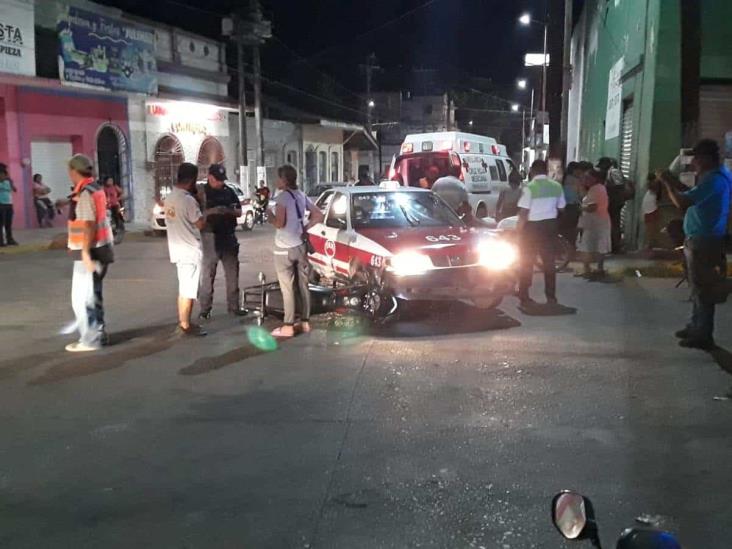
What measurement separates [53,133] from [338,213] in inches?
595

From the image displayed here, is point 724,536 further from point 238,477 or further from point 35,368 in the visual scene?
point 35,368

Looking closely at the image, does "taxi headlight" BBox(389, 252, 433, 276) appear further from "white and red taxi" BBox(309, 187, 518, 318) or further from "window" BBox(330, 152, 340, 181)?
"window" BBox(330, 152, 340, 181)

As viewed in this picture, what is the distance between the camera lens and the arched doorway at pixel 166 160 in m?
26.2

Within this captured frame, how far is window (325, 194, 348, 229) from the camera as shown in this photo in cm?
971

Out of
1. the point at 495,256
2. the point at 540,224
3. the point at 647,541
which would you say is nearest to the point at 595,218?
the point at 540,224

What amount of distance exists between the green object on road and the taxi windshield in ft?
6.06

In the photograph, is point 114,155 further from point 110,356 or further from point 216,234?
point 110,356

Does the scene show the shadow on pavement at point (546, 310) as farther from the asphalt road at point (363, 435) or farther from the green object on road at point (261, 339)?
the green object on road at point (261, 339)

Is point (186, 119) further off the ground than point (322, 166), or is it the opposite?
point (186, 119)

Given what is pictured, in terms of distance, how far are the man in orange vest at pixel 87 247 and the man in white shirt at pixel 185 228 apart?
2.14ft

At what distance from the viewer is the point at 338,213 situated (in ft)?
32.7

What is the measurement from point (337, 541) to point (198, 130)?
26.3 meters

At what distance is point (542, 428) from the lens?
17.7 ft

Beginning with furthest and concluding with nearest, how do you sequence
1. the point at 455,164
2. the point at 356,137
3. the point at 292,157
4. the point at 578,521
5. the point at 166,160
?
the point at 356,137
the point at 292,157
the point at 166,160
the point at 455,164
the point at 578,521
